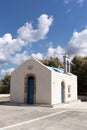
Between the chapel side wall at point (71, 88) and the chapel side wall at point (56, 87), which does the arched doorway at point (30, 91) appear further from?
the chapel side wall at point (71, 88)

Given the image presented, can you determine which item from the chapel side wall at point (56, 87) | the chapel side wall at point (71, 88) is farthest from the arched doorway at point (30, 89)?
the chapel side wall at point (71, 88)

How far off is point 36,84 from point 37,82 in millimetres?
214

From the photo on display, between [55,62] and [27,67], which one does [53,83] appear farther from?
[55,62]

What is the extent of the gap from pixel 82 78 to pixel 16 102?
19.1 meters

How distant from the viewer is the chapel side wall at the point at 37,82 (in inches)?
900

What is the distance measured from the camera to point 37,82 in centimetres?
2342

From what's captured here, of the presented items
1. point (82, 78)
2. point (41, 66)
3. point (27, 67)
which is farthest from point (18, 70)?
point (82, 78)

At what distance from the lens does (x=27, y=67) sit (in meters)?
24.2

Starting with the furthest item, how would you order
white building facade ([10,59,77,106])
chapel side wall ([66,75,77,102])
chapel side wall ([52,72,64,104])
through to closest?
chapel side wall ([66,75,77,102]) < chapel side wall ([52,72,64,104]) < white building facade ([10,59,77,106])

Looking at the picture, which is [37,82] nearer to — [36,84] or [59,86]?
[36,84]

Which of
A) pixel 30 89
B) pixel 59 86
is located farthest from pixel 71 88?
pixel 30 89

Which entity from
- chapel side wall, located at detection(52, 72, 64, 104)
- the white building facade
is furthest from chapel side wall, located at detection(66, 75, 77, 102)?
chapel side wall, located at detection(52, 72, 64, 104)

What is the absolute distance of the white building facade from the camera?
22859 mm

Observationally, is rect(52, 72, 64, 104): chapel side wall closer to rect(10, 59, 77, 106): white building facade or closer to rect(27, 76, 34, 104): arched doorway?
rect(10, 59, 77, 106): white building facade
